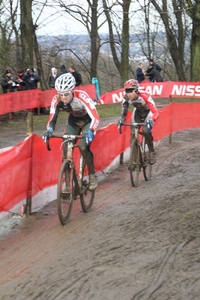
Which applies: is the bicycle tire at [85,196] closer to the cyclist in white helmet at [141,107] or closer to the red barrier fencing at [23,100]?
the cyclist in white helmet at [141,107]

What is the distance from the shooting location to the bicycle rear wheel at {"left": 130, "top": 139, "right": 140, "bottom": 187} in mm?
10047

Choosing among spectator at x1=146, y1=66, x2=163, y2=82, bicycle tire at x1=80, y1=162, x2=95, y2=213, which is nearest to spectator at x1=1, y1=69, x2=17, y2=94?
spectator at x1=146, y1=66, x2=163, y2=82

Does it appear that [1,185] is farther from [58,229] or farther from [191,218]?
[191,218]

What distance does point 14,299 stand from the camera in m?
4.87

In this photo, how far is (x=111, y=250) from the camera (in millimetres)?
6184

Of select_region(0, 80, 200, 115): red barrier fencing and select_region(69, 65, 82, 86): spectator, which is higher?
select_region(69, 65, 82, 86): spectator

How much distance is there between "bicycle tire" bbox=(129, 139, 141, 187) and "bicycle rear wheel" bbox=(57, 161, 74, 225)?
266cm

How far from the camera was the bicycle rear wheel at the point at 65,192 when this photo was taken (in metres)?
7.20

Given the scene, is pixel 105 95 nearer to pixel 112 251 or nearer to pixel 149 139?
pixel 149 139

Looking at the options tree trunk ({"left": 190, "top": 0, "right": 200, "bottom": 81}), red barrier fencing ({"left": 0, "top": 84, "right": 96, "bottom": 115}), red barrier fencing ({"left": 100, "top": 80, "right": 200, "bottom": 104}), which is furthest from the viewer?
tree trunk ({"left": 190, "top": 0, "right": 200, "bottom": 81})

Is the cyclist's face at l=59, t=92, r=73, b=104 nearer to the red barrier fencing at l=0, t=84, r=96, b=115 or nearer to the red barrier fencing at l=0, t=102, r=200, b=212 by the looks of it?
the red barrier fencing at l=0, t=102, r=200, b=212

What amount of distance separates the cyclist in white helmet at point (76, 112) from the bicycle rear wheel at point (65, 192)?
0.49m

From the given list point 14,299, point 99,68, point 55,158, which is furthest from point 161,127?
point 99,68

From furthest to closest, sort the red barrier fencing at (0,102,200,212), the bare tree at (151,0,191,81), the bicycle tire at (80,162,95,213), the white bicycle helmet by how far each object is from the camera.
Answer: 1. the bare tree at (151,0,191,81)
2. the bicycle tire at (80,162,95,213)
3. the white bicycle helmet
4. the red barrier fencing at (0,102,200,212)
